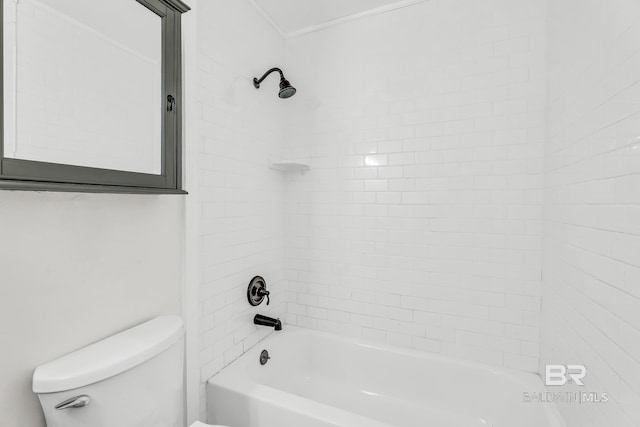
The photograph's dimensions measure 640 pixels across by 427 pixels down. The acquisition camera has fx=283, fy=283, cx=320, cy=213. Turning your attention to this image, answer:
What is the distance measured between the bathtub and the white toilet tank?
376 mm

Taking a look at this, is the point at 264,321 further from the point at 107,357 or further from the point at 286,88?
the point at 286,88

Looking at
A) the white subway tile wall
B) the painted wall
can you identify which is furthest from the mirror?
the white subway tile wall

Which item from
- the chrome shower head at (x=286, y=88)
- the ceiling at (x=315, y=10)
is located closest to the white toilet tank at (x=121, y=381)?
the chrome shower head at (x=286, y=88)

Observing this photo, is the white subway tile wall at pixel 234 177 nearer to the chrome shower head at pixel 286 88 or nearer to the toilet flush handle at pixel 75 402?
the chrome shower head at pixel 286 88

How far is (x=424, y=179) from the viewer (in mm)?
1726

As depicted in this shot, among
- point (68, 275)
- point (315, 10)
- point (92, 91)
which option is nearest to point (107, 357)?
point (68, 275)

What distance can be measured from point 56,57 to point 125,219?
1.72 ft

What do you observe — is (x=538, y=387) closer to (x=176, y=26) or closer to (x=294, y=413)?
(x=294, y=413)

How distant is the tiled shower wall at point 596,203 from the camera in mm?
790

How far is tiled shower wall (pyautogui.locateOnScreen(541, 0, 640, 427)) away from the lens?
0.79m

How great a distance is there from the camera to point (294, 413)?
1221 millimetres

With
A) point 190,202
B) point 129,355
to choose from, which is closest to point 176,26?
point 190,202

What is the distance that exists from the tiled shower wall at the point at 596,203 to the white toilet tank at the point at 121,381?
4.58 ft

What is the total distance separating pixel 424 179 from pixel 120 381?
1672 millimetres
